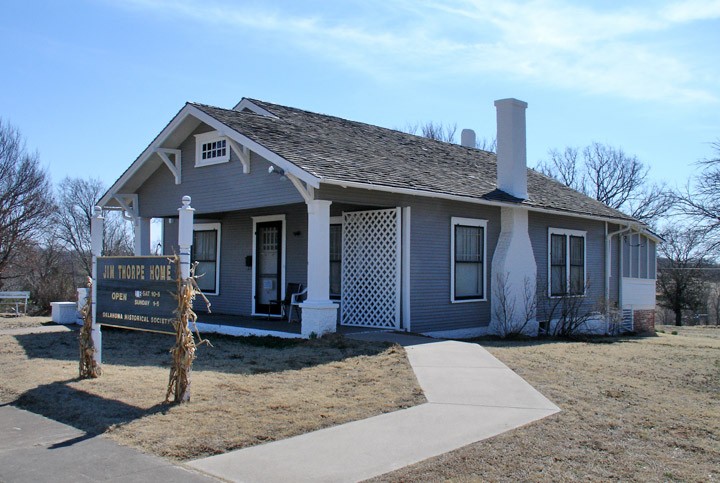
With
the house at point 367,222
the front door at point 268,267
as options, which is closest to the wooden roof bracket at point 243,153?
the house at point 367,222

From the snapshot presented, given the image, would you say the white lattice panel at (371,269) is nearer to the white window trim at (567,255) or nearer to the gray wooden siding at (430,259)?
the gray wooden siding at (430,259)

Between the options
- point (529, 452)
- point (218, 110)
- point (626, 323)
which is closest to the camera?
point (529, 452)

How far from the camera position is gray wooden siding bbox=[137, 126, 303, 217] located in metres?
13.3

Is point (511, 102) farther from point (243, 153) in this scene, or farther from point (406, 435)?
point (406, 435)

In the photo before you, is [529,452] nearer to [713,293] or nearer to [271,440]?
[271,440]

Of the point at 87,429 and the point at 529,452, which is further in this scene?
the point at 87,429

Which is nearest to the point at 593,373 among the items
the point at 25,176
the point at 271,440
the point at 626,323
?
the point at 271,440

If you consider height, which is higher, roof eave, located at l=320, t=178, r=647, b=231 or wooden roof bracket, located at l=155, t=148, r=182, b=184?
wooden roof bracket, located at l=155, t=148, r=182, b=184

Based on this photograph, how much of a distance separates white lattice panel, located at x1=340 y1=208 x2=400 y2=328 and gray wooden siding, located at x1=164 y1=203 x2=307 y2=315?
1.80 m

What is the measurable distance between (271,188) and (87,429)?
7.38m

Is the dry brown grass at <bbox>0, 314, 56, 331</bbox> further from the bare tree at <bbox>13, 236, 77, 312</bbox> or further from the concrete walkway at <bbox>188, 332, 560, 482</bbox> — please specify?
the concrete walkway at <bbox>188, 332, 560, 482</bbox>

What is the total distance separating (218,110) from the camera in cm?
1420

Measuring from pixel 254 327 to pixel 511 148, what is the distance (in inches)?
298

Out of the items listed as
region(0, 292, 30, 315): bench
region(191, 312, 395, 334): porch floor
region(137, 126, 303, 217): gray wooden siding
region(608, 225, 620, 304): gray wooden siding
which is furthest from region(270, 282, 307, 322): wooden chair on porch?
region(0, 292, 30, 315): bench
